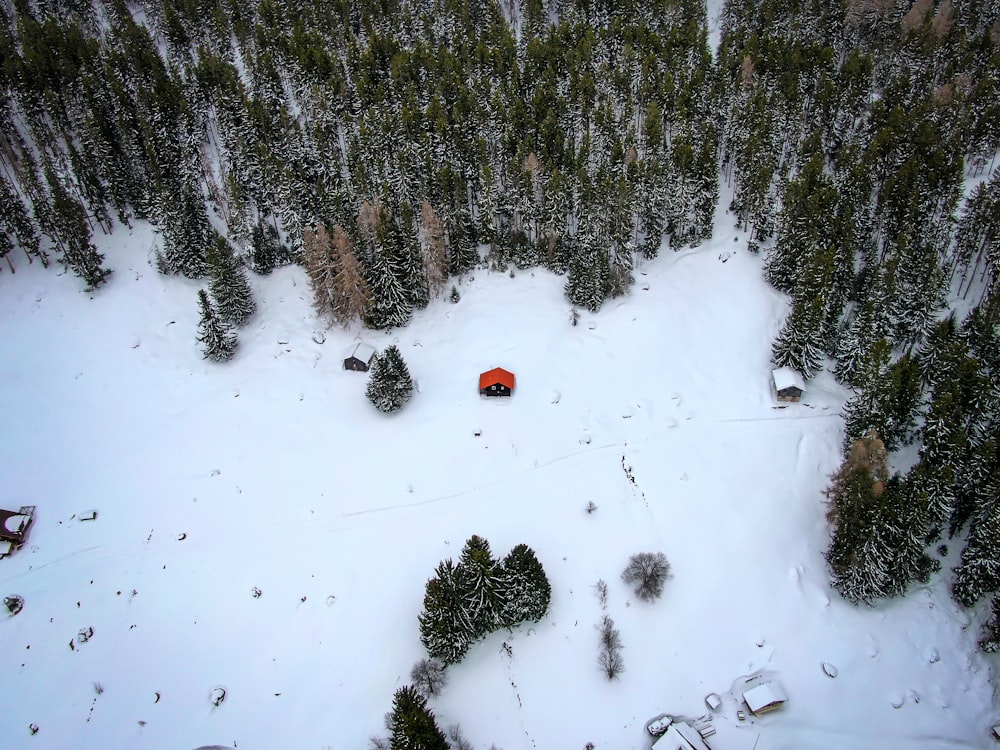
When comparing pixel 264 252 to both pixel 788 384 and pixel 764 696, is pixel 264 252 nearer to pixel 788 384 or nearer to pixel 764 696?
pixel 788 384

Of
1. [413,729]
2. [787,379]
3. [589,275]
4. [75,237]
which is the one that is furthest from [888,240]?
[75,237]

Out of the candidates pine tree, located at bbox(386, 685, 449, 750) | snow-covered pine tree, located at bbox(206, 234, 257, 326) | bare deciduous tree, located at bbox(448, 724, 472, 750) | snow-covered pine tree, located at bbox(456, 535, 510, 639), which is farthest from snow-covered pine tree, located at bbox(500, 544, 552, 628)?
snow-covered pine tree, located at bbox(206, 234, 257, 326)

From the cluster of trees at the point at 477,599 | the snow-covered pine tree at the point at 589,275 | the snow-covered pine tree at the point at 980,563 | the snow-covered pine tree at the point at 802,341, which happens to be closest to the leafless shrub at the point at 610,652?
the cluster of trees at the point at 477,599

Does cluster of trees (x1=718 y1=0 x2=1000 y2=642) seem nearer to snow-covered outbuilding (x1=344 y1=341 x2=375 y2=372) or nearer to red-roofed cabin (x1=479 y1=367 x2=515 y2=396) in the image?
red-roofed cabin (x1=479 y1=367 x2=515 y2=396)

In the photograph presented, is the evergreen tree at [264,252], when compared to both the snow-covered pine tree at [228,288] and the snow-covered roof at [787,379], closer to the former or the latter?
the snow-covered pine tree at [228,288]

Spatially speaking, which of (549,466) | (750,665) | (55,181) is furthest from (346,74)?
(750,665)

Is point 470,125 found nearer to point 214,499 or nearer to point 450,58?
point 450,58
